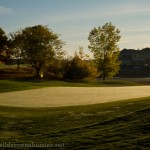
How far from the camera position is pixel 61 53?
86.4 m

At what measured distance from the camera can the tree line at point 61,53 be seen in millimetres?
82000

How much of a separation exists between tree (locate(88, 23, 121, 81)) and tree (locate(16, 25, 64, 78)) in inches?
294

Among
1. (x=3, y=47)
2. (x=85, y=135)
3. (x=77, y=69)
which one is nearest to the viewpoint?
(x=85, y=135)

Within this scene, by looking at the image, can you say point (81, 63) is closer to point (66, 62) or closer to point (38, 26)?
point (66, 62)

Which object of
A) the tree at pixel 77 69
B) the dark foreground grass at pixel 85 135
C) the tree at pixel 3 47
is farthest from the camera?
the tree at pixel 3 47

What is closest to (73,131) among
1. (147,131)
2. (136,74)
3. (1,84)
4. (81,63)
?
(147,131)

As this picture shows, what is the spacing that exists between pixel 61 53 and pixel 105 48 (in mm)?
9180

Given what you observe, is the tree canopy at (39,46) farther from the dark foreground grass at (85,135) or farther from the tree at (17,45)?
the dark foreground grass at (85,135)

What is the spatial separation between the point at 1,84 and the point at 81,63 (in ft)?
112

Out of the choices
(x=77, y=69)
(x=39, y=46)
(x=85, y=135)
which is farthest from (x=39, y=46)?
(x=85, y=135)

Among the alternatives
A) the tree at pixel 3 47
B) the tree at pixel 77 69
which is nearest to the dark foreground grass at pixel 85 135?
the tree at pixel 77 69

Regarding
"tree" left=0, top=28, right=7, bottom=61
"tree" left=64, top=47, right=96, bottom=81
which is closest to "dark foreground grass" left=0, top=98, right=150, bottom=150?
"tree" left=64, top=47, right=96, bottom=81

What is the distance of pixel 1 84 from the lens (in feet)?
158

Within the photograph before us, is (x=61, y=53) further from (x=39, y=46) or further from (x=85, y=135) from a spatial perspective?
(x=85, y=135)
